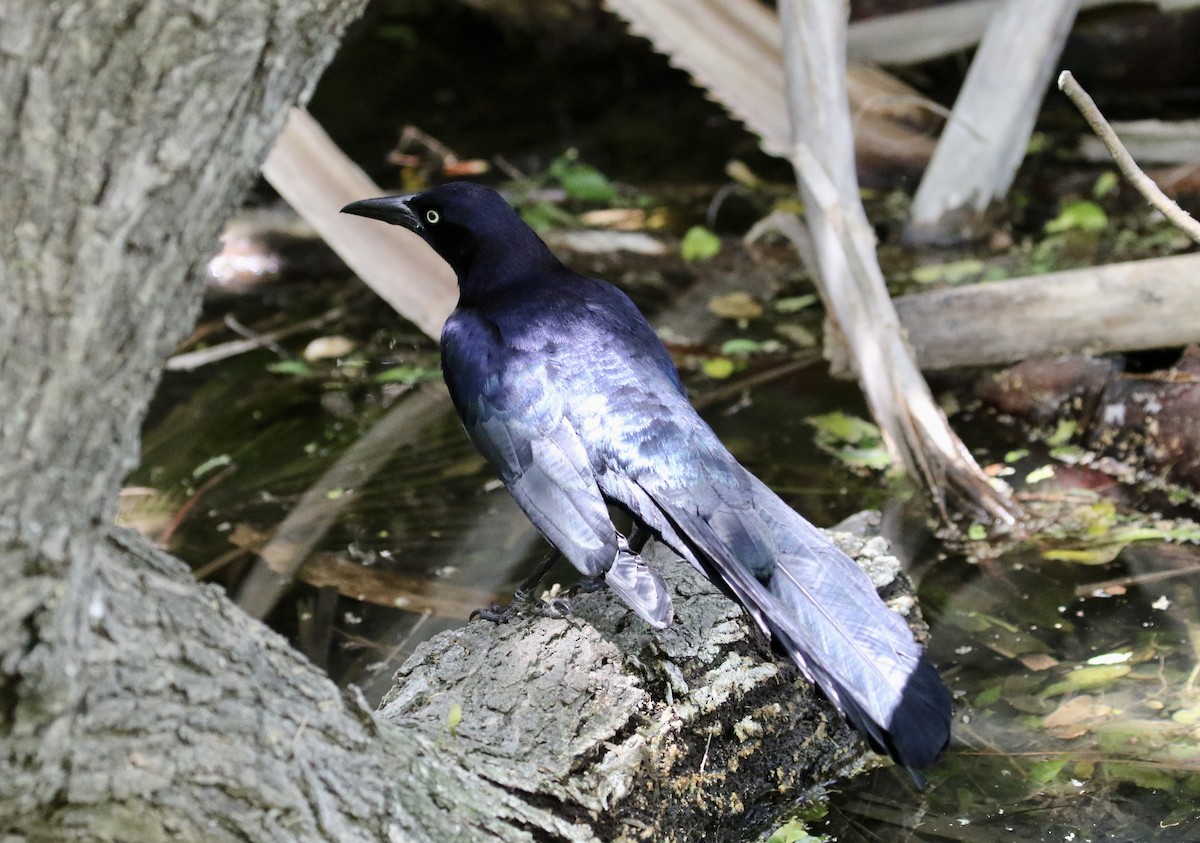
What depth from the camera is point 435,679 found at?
2721 mm

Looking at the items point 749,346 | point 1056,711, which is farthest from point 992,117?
point 1056,711

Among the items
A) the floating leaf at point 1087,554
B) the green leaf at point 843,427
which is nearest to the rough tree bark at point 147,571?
the floating leaf at point 1087,554

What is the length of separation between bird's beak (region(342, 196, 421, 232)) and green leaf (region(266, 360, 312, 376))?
194cm

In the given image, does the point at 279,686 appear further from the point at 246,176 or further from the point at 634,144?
the point at 634,144

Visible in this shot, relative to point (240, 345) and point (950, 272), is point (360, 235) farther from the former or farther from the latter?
point (950, 272)

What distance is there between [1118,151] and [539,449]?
1.36 m

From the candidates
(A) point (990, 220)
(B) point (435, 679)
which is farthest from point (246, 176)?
(A) point (990, 220)

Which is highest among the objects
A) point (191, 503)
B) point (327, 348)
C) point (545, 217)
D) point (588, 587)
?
point (545, 217)

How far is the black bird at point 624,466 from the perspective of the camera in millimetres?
2400

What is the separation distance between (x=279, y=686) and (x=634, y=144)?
634 centimetres

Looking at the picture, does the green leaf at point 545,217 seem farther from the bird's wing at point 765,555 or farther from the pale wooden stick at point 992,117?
the bird's wing at point 765,555

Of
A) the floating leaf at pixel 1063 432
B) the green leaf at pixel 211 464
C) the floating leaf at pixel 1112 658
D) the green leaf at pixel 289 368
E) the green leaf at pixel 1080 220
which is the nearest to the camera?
the floating leaf at pixel 1112 658

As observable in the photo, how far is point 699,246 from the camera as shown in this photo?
632 cm

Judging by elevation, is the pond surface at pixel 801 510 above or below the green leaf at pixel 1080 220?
below
